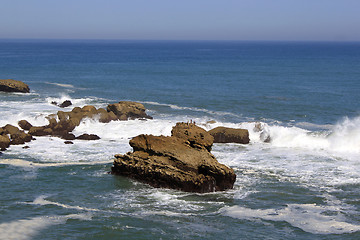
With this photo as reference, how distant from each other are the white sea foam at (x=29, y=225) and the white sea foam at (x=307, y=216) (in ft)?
25.2

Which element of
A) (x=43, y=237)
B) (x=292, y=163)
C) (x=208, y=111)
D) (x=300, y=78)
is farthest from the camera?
(x=300, y=78)

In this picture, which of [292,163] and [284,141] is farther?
[284,141]

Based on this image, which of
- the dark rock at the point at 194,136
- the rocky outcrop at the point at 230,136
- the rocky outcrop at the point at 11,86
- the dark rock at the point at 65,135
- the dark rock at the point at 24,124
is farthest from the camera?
the rocky outcrop at the point at 11,86

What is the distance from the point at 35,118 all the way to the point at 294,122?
26.8 metres

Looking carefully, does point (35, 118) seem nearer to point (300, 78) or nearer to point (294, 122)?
point (294, 122)

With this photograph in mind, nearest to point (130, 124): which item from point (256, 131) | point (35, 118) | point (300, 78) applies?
point (35, 118)

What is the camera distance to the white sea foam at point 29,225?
19.5 m

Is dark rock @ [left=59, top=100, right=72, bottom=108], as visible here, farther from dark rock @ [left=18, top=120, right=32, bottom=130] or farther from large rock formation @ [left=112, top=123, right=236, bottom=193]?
large rock formation @ [left=112, top=123, right=236, bottom=193]

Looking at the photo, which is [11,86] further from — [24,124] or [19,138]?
[19,138]

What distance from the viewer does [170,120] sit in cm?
4781

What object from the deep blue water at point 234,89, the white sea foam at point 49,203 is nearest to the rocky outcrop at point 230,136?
the deep blue water at point 234,89

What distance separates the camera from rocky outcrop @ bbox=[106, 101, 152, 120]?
46438 millimetres

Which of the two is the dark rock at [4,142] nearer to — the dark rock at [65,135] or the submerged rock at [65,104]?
the dark rock at [65,135]

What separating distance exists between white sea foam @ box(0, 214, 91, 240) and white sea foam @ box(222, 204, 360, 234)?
7.67 meters
